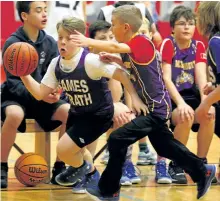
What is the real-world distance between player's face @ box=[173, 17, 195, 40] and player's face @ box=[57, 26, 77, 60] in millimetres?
1366

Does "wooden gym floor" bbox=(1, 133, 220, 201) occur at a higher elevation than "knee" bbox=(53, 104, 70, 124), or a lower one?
lower

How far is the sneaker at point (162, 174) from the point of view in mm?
5766

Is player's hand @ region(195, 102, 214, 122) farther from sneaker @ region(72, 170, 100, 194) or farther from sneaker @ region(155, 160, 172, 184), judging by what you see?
sneaker @ region(72, 170, 100, 194)

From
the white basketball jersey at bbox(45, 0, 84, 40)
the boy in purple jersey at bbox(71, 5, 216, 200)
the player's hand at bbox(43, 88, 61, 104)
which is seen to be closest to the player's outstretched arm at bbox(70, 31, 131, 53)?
the boy in purple jersey at bbox(71, 5, 216, 200)

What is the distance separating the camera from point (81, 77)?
16.6ft

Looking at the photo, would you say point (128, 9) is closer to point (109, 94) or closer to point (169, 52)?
point (109, 94)

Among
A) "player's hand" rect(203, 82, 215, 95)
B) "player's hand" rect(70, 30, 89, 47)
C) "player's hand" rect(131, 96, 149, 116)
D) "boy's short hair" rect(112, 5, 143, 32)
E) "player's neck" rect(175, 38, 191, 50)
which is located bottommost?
"player's hand" rect(203, 82, 215, 95)

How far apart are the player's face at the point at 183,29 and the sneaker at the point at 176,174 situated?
44.9 inches

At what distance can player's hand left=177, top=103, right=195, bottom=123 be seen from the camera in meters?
5.75

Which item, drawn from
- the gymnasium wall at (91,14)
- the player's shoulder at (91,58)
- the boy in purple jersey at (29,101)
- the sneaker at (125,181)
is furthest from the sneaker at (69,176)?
the gymnasium wall at (91,14)

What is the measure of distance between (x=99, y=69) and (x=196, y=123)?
1.43 metres

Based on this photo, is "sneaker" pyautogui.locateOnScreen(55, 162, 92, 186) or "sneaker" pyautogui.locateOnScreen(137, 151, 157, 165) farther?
"sneaker" pyautogui.locateOnScreen(137, 151, 157, 165)

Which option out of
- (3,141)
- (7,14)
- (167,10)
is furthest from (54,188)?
(167,10)

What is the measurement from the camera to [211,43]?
5457 millimetres
